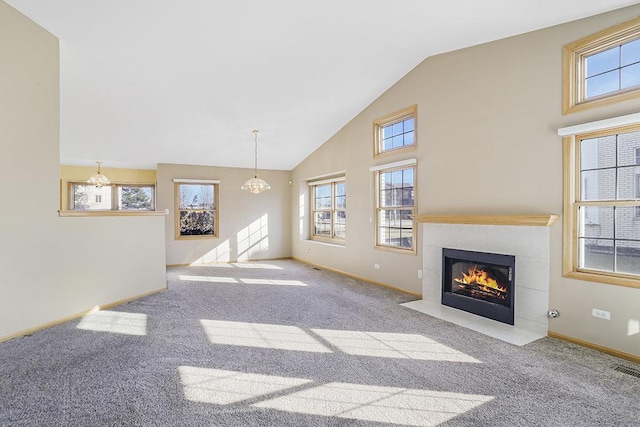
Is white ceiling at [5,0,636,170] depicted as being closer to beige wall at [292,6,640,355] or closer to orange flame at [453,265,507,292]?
beige wall at [292,6,640,355]

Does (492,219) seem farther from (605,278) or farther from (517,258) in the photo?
(605,278)

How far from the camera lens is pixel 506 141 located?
3.79 m

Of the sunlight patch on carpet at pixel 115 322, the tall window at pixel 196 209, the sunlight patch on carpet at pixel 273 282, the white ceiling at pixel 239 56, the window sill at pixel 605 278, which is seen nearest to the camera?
the window sill at pixel 605 278

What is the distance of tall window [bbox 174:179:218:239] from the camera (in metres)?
8.01

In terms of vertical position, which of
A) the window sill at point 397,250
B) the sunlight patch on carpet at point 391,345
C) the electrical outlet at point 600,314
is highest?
the window sill at point 397,250

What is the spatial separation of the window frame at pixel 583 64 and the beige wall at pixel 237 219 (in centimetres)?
672

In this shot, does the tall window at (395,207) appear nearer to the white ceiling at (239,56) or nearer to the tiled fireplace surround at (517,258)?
the tiled fireplace surround at (517,258)

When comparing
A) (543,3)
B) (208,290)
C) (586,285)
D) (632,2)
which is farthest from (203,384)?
(632,2)

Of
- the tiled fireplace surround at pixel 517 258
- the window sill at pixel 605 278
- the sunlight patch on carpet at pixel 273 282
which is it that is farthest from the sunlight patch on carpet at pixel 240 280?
the window sill at pixel 605 278

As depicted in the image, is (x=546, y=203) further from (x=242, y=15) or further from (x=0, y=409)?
(x=0, y=409)

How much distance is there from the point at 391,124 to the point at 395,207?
4.79 feet

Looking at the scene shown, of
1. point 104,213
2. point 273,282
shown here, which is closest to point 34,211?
point 104,213

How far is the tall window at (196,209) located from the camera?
8.01 metres

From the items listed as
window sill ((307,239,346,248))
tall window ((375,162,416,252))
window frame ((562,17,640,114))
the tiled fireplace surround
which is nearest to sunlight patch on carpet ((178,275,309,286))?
window sill ((307,239,346,248))
